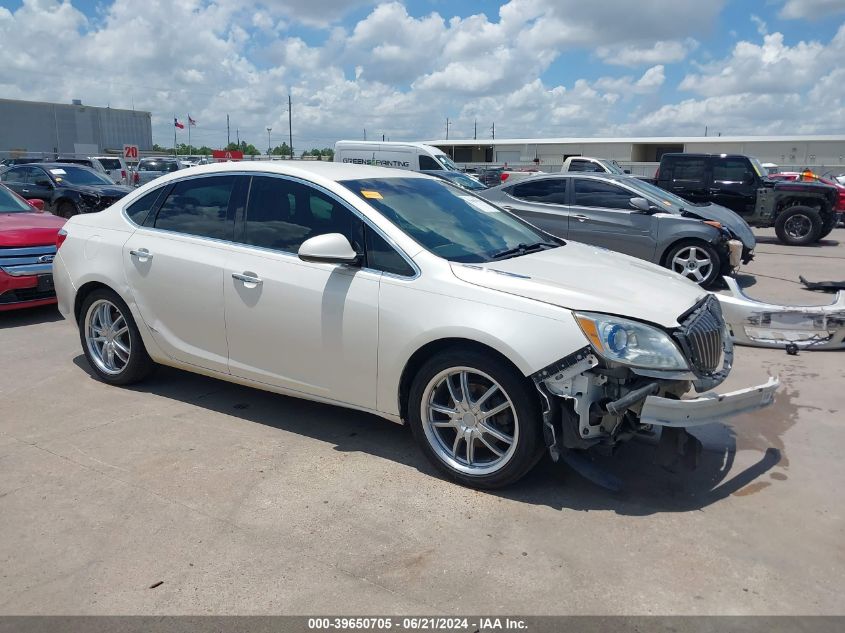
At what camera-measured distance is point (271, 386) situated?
4.53m

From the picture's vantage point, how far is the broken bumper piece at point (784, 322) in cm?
635

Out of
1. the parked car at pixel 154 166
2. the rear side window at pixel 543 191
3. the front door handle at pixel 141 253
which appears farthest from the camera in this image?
the parked car at pixel 154 166

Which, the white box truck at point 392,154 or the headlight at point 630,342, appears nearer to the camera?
the headlight at point 630,342

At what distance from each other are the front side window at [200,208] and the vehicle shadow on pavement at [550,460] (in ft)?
4.11

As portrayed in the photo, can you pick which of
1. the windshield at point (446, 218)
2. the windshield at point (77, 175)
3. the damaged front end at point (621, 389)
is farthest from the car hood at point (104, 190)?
the damaged front end at point (621, 389)

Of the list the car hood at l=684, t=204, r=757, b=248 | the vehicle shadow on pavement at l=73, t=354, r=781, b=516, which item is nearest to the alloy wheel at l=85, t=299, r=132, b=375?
the vehicle shadow on pavement at l=73, t=354, r=781, b=516

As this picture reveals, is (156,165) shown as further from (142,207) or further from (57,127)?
(57,127)

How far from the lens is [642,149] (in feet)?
180

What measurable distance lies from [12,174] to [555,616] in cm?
1782

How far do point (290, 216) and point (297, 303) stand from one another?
616mm

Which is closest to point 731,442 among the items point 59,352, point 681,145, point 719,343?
point 719,343

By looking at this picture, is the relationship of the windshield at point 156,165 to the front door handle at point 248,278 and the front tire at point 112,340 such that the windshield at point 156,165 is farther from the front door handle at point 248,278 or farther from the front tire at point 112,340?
the front door handle at point 248,278

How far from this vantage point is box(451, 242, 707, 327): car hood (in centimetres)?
358

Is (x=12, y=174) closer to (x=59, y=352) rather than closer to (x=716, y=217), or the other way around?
(x=59, y=352)
